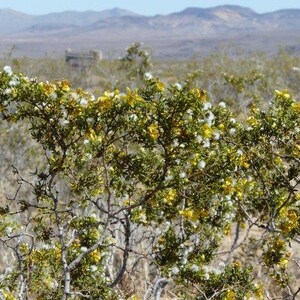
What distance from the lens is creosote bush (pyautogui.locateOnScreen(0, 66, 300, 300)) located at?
3.82 m

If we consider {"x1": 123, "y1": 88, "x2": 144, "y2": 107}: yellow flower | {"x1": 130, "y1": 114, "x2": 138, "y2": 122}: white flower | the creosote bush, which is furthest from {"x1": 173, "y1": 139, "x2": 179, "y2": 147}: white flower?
{"x1": 123, "y1": 88, "x2": 144, "y2": 107}: yellow flower

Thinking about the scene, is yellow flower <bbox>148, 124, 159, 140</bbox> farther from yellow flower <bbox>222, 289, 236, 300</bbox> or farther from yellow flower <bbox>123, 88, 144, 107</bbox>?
yellow flower <bbox>222, 289, 236, 300</bbox>

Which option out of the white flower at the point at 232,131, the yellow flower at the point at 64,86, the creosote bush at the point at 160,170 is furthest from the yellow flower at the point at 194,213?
the yellow flower at the point at 64,86

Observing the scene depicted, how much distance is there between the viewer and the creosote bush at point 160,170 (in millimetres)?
3818

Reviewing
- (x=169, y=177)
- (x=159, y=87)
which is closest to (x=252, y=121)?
(x=169, y=177)

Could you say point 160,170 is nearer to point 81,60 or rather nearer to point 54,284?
point 54,284

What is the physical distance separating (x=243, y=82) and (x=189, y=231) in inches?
534

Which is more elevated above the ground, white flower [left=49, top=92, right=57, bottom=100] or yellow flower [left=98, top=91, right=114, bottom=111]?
white flower [left=49, top=92, right=57, bottom=100]

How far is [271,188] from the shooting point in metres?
5.02

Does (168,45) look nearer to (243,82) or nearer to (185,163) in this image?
(243,82)

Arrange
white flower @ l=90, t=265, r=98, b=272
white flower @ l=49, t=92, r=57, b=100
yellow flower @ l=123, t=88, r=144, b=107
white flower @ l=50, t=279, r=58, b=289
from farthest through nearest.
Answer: white flower @ l=50, t=279, r=58, b=289 → white flower @ l=90, t=265, r=98, b=272 → white flower @ l=49, t=92, r=57, b=100 → yellow flower @ l=123, t=88, r=144, b=107

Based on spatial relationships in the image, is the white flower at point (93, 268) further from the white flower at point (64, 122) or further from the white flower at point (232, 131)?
the white flower at point (232, 131)

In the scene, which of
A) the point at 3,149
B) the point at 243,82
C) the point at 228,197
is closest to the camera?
the point at 228,197

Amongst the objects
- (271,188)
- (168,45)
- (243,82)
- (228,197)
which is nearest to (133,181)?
(228,197)
